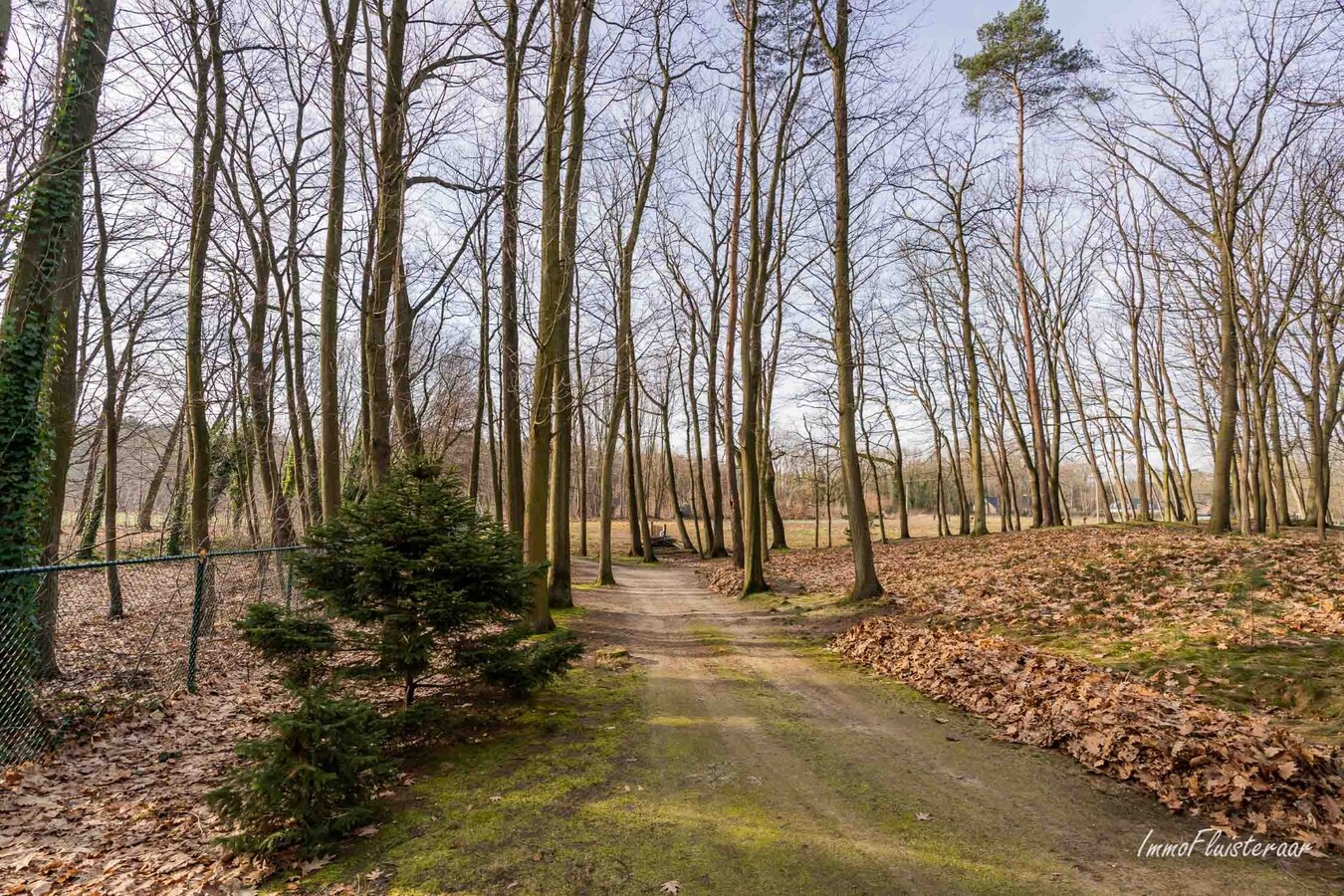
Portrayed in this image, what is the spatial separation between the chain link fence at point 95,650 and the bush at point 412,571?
629 millimetres

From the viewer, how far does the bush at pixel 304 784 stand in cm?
331

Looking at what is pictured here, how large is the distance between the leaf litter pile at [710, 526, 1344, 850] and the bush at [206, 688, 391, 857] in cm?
483

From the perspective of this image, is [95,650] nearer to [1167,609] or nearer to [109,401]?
[109,401]

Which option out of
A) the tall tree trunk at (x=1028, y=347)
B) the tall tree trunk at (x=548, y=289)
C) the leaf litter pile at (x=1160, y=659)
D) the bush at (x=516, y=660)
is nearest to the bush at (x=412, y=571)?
the bush at (x=516, y=660)

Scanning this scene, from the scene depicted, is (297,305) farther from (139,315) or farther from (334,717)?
(334,717)

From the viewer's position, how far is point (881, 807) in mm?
3820

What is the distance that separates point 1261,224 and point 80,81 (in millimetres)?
22568

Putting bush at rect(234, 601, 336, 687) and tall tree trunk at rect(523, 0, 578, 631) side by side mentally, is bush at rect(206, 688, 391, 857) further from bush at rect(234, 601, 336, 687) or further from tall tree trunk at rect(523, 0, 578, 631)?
tall tree trunk at rect(523, 0, 578, 631)

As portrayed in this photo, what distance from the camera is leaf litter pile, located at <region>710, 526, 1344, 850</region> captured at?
3715 millimetres

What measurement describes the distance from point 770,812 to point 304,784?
8.85 feet

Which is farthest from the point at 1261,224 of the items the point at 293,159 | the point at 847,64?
the point at 293,159

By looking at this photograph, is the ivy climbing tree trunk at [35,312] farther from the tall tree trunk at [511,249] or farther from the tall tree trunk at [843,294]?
the tall tree trunk at [843,294]

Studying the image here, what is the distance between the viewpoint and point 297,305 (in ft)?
45.9

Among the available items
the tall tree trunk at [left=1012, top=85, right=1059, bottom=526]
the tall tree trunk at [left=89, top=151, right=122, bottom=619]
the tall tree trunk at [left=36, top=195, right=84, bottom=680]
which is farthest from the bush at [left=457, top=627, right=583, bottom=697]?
the tall tree trunk at [left=1012, top=85, right=1059, bottom=526]
